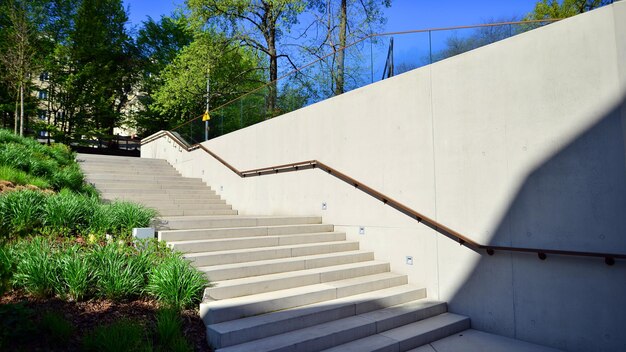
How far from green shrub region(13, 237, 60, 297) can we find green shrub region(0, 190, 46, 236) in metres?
0.86

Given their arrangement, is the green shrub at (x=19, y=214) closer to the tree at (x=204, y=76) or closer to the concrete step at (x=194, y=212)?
the concrete step at (x=194, y=212)

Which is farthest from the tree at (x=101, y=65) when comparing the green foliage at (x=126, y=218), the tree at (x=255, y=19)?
the green foliage at (x=126, y=218)

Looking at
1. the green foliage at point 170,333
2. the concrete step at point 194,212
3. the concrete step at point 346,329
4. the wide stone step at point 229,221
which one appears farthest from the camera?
the concrete step at point 194,212

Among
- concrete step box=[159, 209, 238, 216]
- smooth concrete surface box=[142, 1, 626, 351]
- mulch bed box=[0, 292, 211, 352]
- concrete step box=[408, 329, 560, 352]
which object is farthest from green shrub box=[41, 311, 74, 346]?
concrete step box=[159, 209, 238, 216]

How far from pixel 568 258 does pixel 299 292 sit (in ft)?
9.17

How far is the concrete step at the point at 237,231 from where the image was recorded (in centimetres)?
507

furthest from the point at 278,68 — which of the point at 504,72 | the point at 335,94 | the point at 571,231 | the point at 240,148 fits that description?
the point at 571,231

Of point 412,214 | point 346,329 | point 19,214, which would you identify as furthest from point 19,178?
point 412,214

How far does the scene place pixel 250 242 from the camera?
17.7 feet

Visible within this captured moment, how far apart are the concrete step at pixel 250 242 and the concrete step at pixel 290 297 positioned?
110cm

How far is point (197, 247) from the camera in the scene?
16.0 ft

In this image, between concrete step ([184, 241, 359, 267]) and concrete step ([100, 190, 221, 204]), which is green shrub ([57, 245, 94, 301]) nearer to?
concrete step ([184, 241, 359, 267])

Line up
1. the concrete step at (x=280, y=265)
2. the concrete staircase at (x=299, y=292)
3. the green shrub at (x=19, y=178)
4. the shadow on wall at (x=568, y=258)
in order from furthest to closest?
1. the green shrub at (x=19, y=178)
2. the concrete step at (x=280, y=265)
3. the concrete staircase at (x=299, y=292)
4. the shadow on wall at (x=568, y=258)

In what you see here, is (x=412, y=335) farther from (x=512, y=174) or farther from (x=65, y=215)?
(x=65, y=215)
